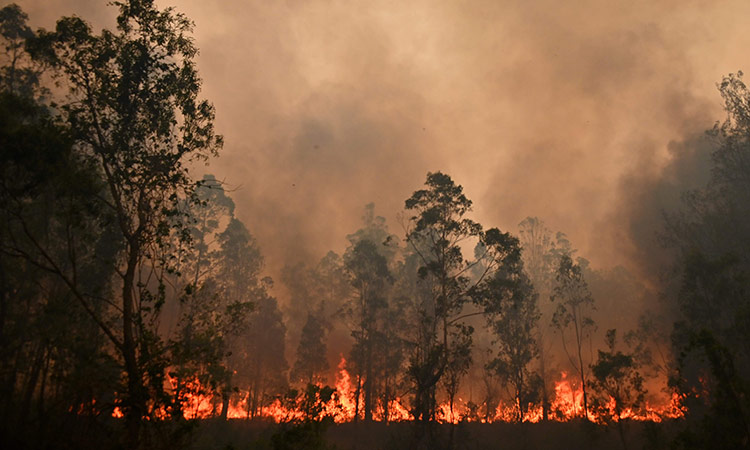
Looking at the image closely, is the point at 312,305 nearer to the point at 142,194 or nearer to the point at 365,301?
the point at 365,301

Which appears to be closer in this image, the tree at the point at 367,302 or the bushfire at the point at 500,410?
the bushfire at the point at 500,410

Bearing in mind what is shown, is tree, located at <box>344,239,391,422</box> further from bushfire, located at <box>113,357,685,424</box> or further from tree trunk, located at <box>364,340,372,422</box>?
bushfire, located at <box>113,357,685,424</box>

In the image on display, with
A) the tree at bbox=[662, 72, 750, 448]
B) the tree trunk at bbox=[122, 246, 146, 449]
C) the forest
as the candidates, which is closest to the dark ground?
the forest

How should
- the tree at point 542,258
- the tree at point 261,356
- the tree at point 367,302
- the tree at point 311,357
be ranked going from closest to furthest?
1. the tree at point 367,302
2. the tree at point 311,357
3. the tree at point 261,356
4. the tree at point 542,258

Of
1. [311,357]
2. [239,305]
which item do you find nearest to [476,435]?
[311,357]

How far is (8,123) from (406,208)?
23.6 meters

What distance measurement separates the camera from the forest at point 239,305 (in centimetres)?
1357

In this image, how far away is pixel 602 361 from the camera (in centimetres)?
2956

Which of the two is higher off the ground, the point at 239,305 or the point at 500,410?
the point at 239,305

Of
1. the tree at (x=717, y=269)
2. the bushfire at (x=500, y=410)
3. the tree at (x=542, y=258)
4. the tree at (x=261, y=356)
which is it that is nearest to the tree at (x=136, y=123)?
the bushfire at (x=500, y=410)

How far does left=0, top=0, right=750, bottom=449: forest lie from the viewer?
13.6 m

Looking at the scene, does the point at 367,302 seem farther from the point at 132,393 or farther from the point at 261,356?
the point at 132,393

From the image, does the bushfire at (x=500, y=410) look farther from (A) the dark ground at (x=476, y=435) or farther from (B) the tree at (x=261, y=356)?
(B) the tree at (x=261, y=356)

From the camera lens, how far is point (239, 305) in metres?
20.2
